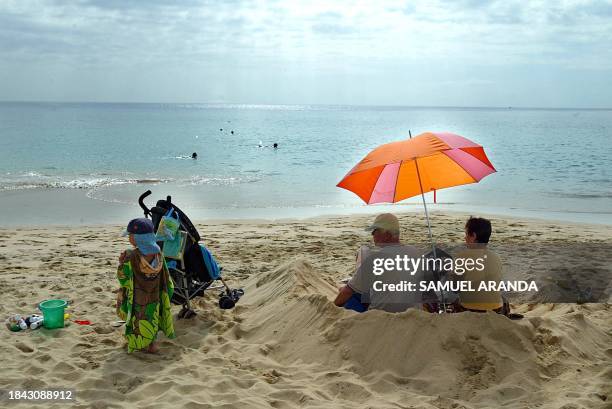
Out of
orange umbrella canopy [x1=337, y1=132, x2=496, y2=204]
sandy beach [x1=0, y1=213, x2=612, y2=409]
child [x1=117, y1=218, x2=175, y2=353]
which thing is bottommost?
sandy beach [x1=0, y1=213, x2=612, y2=409]

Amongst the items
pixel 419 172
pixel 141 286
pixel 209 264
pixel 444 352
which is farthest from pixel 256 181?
pixel 444 352

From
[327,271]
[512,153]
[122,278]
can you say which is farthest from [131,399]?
[512,153]

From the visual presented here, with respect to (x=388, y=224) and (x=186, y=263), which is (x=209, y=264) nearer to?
(x=186, y=263)

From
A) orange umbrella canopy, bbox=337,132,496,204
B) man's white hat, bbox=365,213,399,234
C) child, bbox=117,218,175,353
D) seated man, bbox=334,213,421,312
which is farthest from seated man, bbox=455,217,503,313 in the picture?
child, bbox=117,218,175,353

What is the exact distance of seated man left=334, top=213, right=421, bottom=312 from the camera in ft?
15.5

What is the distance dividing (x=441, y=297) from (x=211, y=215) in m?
9.62

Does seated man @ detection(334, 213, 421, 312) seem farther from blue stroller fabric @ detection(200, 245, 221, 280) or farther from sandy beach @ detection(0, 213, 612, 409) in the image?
blue stroller fabric @ detection(200, 245, 221, 280)

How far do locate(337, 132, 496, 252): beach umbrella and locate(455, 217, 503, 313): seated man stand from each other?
1.57ft

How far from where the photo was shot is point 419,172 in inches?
213

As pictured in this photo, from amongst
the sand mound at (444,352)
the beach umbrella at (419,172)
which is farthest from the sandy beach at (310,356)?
the beach umbrella at (419,172)

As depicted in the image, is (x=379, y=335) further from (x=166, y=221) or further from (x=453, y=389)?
(x=166, y=221)

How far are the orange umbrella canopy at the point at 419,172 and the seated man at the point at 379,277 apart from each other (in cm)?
54

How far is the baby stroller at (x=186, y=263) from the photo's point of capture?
5562mm

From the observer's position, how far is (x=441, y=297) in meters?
4.92
